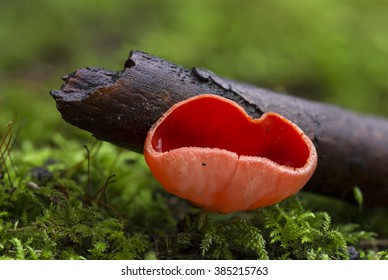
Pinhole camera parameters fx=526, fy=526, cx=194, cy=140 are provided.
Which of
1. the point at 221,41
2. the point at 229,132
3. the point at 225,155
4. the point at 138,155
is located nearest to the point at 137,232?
the point at 229,132

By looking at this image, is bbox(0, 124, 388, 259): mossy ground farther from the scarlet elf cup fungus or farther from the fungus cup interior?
the fungus cup interior

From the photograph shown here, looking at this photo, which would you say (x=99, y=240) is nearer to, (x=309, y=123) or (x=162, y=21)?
(x=309, y=123)

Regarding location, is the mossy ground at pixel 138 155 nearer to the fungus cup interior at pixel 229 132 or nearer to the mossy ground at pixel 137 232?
the mossy ground at pixel 137 232

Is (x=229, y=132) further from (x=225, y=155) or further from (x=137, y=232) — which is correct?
(x=137, y=232)

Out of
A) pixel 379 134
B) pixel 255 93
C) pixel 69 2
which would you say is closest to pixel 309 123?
pixel 255 93

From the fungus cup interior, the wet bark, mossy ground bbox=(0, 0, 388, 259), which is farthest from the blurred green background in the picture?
the fungus cup interior

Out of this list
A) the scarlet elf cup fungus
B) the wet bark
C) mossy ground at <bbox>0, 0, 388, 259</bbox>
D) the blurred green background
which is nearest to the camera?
the scarlet elf cup fungus

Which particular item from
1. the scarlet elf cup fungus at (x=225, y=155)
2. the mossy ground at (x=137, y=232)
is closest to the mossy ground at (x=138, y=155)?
the mossy ground at (x=137, y=232)

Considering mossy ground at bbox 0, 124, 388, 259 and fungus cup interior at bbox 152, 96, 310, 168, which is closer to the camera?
mossy ground at bbox 0, 124, 388, 259
